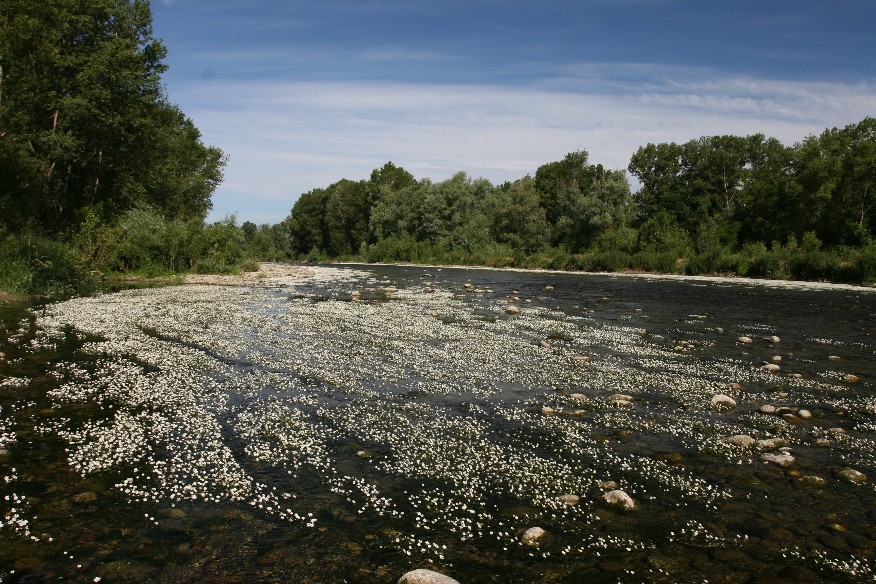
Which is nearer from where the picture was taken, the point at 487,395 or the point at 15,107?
the point at 487,395

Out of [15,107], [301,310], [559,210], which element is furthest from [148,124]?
[559,210]

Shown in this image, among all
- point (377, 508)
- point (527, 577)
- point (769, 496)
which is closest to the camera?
point (527, 577)

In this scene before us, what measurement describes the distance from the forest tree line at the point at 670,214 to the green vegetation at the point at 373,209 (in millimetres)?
260

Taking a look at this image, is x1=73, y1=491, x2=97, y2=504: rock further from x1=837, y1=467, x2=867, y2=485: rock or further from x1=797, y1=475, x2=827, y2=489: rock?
x1=837, y1=467, x2=867, y2=485: rock

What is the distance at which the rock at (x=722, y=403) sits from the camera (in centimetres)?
1075

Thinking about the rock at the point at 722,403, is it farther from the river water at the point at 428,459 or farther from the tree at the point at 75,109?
the tree at the point at 75,109

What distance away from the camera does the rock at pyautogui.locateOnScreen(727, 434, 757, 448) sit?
8.69 meters

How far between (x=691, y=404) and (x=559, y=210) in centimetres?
10357

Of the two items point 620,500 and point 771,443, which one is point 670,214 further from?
point 620,500

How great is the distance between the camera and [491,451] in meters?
8.38

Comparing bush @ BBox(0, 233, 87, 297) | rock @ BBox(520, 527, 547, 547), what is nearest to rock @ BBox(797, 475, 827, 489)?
rock @ BBox(520, 527, 547, 547)

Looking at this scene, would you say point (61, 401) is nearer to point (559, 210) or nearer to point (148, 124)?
point (148, 124)

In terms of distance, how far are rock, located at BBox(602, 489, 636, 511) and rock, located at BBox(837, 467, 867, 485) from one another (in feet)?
10.7

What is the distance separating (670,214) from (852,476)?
93449mm
